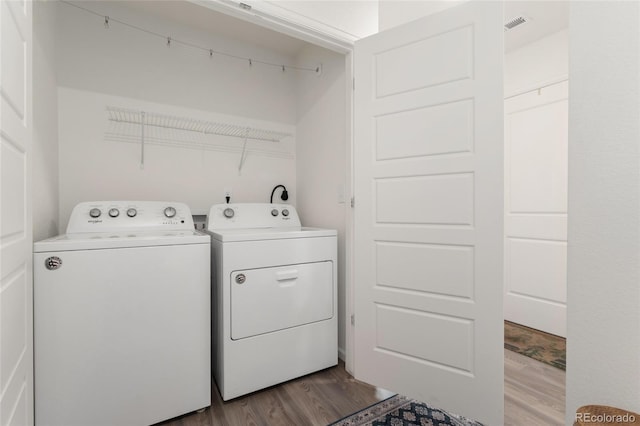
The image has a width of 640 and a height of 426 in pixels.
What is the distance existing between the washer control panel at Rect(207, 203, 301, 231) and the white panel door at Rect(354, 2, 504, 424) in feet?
2.35

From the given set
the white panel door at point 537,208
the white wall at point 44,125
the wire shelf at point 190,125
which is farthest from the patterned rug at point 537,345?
the white wall at point 44,125

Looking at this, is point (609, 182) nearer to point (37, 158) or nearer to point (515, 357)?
point (515, 357)

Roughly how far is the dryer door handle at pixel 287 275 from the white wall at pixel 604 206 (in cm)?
131

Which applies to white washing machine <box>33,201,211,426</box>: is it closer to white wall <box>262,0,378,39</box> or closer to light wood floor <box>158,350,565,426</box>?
light wood floor <box>158,350,565,426</box>

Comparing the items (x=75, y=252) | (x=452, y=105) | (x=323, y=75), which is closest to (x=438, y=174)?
(x=452, y=105)

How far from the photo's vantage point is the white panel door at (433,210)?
4.64 ft

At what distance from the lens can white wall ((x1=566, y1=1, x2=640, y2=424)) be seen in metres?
1.00

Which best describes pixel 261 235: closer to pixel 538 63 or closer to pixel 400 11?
pixel 400 11

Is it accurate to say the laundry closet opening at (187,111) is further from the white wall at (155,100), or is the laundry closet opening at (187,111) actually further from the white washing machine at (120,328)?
the white washing machine at (120,328)

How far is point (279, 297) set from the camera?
1.78 meters

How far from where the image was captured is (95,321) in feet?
4.36

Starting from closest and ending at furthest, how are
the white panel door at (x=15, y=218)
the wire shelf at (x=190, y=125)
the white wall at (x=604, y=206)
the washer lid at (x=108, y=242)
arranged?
the white panel door at (x=15, y=218)
the white wall at (x=604, y=206)
the washer lid at (x=108, y=242)
the wire shelf at (x=190, y=125)

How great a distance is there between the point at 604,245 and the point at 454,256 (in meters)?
0.57

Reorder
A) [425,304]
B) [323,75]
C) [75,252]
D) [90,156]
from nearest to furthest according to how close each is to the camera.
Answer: [75,252] → [425,304] → [90,156] → [323,75]
